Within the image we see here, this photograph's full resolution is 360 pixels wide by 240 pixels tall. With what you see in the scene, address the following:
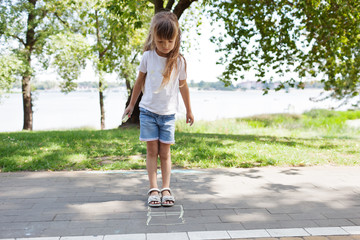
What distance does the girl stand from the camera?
3.39 meters

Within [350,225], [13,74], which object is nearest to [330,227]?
[350,225]

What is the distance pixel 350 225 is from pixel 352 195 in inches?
40.3

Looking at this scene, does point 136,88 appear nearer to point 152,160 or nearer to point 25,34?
point 152,160

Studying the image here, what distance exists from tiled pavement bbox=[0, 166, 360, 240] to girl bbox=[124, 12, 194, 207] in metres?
0.42

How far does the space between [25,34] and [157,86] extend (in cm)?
1814

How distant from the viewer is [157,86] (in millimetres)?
3469

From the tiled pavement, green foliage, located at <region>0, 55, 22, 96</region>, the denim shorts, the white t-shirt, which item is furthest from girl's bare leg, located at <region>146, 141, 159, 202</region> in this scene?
green foliage, located at <region>0, 55, 22, 96</region>

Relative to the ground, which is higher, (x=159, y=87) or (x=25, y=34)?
(x=25, y=34)

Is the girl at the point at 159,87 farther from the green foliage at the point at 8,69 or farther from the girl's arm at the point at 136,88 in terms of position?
the green foliage at the point at 8,69

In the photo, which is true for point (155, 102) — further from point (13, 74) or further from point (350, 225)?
point (13, 74)

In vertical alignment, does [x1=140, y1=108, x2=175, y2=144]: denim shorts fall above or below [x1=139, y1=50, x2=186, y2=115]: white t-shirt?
below

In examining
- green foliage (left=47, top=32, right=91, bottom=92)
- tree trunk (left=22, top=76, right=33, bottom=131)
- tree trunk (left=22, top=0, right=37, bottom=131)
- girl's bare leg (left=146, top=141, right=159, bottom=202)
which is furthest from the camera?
tree trunk (left=22, top=76, right=33, bottom=131)

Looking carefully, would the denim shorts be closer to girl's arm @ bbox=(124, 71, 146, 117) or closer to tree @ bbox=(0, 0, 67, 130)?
girl's arm @ bbox=(124, 71, 146, 117)

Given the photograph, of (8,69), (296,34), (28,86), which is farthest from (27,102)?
(296,34)
